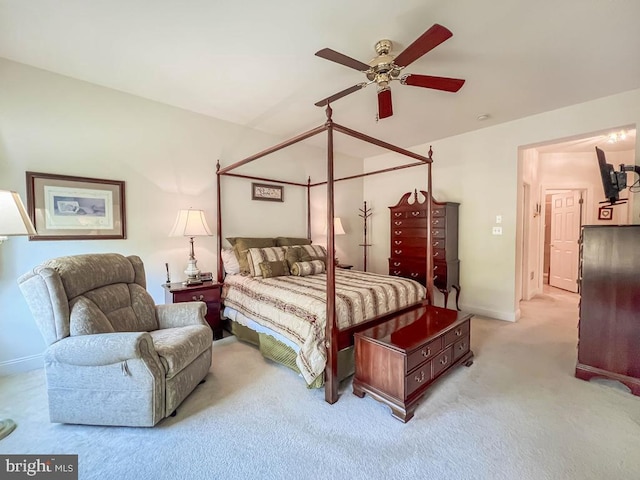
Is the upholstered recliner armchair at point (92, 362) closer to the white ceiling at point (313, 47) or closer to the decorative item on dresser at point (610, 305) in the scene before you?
the white ceiling at point (313, 47)

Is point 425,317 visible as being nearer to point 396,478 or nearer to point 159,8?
point 396,478

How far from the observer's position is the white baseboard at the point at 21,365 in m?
2.40

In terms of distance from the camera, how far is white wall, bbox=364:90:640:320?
11.1ft

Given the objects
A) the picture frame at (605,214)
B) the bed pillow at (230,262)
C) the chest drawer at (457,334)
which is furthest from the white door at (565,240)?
the bed pillow at (230,262)

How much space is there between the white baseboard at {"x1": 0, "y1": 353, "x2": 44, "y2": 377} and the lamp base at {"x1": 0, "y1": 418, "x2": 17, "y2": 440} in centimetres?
88

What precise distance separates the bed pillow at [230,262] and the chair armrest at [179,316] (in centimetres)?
106

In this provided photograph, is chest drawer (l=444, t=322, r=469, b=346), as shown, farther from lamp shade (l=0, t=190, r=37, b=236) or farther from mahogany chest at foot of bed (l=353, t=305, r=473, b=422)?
lamp shade (l=0, t=190, r=37, b=236)

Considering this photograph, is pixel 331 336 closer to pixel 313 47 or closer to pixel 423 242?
pixel 313 47

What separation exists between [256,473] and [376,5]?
9.30 feet

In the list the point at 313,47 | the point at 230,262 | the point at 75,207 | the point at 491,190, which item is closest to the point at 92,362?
the point at 75,207

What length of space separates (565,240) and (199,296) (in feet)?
22.2

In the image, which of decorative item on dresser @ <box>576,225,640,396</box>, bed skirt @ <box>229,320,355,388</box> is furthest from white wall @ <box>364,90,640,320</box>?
bed skirt @ <box>229,320,355,388</box>

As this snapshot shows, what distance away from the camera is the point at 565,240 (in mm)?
5570

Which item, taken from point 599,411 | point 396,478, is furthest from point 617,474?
point 396,478
